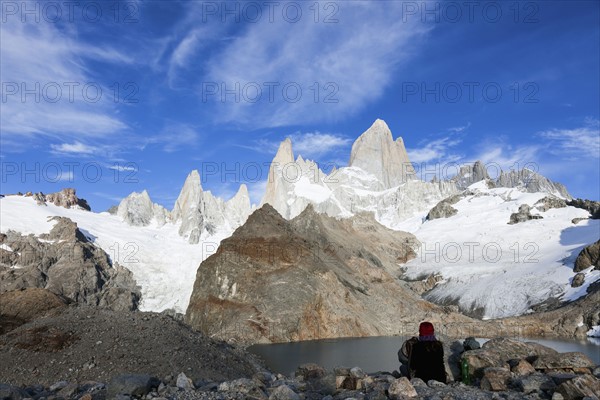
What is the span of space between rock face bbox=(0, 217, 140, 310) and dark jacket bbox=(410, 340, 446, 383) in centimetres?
14188

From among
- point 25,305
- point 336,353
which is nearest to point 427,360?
point 25,305

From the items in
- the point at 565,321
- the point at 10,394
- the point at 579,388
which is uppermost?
the point at 10,394

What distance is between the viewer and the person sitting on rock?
49.9 ft

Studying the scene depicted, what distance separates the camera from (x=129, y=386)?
12922 mm

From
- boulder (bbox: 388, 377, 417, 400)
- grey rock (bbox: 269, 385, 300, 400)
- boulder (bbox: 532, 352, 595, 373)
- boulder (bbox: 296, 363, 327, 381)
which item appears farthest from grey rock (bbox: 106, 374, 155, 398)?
boulder (bbox: 532, 352, 595, 373)

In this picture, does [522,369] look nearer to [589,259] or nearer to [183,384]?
[183,384]

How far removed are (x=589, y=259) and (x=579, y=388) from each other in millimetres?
120603

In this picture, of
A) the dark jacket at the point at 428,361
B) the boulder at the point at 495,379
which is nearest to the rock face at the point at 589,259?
the boulder at the point at 495,379

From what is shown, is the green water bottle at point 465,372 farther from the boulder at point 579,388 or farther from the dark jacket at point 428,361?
the boulder at point 579,388

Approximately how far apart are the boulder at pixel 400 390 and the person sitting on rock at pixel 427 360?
3.07 m

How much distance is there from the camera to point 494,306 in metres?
119

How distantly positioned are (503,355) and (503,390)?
4.05 m

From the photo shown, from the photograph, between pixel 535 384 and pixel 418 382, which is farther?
pixel 418 382

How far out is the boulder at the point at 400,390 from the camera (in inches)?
471
